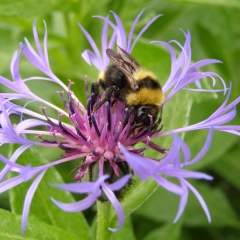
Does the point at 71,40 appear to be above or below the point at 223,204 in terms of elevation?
above

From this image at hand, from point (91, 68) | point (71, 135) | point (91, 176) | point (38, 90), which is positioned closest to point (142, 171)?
point (91, 176)

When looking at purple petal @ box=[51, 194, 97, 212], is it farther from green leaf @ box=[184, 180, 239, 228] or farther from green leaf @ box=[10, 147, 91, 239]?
green leaf @ box=[184, 180, 239, 228]

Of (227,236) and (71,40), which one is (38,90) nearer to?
(71,40)

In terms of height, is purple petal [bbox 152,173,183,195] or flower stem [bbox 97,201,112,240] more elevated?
purple petal [bbox 152,173,183,195]

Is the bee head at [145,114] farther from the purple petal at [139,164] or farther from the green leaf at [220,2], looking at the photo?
the green leaf at [220,2]

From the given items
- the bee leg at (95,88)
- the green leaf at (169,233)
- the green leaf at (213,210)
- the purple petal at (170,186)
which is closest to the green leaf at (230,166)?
the green leaf at (213,210)

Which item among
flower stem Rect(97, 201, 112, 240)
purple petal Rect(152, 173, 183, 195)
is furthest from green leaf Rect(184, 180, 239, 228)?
purple petal Rect(152, 173, 183, 195)
